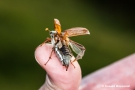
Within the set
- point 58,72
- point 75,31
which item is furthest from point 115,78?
point 58,72

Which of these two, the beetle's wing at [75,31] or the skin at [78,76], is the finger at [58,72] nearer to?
the skin at [78,76]

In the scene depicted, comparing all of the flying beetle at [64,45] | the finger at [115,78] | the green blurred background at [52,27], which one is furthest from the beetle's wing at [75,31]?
the green blurred background at [52,27]

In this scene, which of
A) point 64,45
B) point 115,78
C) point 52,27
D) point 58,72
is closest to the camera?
point 58,72

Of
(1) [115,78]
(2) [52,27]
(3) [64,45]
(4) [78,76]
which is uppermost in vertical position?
(3) [64,45]

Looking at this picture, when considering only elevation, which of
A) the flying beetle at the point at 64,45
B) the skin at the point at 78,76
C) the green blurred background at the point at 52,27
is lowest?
the green blurred background at the point at 52,27

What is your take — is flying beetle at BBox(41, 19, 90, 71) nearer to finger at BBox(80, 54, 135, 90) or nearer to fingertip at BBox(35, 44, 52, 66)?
fingertip at BBox(35, 44, 52, 66)

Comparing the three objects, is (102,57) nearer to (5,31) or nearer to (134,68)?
(5,31)

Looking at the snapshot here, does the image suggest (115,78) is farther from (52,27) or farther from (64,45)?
(52,27)
